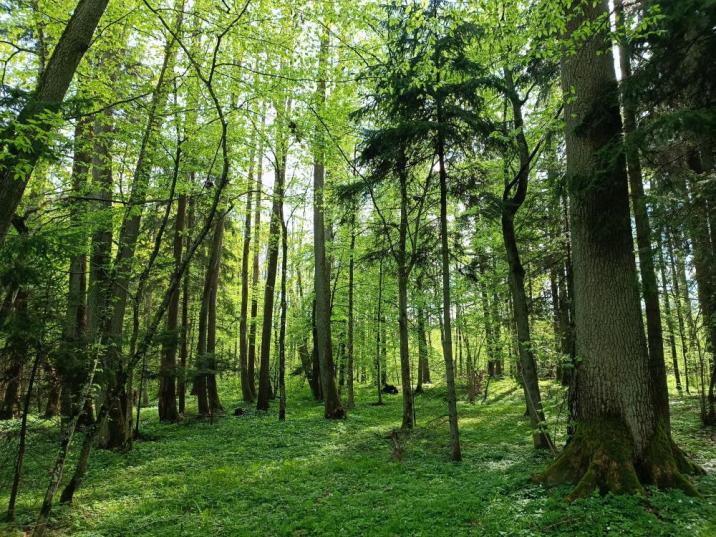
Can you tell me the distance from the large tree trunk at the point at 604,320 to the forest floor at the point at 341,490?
1.17ft

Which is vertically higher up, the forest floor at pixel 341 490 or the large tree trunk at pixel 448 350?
the large tree trunk at pixel 448 350

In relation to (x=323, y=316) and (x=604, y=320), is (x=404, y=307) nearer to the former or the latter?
(x=323, y=316)

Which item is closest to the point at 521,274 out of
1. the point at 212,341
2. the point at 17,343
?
the point at 17,343

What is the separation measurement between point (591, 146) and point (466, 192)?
13.6ft

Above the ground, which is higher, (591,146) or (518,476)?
(591,146)

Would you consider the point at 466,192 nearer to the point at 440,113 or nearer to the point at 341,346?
the point at 440,113

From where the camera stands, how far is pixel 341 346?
21.0 metres

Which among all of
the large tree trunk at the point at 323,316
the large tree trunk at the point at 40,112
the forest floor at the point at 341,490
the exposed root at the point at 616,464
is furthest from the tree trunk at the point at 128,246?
the exposed root at the point at 616,464

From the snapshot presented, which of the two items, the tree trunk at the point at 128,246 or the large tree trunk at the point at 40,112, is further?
the tree trunk at the point at 128,246

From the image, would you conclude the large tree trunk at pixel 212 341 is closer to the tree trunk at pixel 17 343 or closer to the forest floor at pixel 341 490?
the forest floor at pixel 341 490

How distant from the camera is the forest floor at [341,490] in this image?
14.6 ft

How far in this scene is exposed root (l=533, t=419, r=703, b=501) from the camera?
471 cm

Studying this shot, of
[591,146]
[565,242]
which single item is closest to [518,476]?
[591,146]

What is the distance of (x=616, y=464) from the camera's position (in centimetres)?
482
